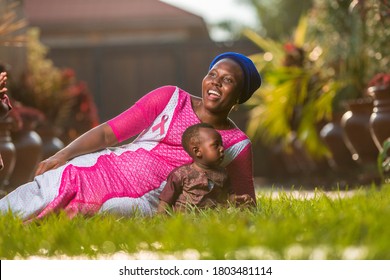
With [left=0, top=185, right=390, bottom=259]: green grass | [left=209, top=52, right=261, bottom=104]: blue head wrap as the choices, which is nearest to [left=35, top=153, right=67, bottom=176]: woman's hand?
[left=0, top=185, right=390, bottom=259]: green grass

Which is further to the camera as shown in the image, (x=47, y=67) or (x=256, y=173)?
(x=256, y=173)

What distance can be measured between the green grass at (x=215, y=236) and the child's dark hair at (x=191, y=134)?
1.29 ft

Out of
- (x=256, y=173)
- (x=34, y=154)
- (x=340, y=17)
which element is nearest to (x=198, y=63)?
(x=256, y=173)

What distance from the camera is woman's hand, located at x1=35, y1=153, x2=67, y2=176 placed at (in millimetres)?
4285

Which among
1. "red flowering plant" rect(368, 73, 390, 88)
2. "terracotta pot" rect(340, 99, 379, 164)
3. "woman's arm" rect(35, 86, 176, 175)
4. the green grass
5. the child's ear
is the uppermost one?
"woman's arm" rect(35, 86, 176, 175)

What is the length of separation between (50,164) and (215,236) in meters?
1.44

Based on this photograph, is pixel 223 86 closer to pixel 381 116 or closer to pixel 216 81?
pixel 216 81

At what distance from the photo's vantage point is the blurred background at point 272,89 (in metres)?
7.55

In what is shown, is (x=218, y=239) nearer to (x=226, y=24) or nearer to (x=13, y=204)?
(x=13, y=204)

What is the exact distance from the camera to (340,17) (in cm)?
1037

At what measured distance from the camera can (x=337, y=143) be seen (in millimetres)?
9500

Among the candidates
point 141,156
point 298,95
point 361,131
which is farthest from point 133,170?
point 298,95

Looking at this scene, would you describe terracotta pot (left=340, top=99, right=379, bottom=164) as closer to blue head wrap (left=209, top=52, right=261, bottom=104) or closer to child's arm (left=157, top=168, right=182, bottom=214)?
blue head wrap (left=209, top=52, right=261, bottom=104)
